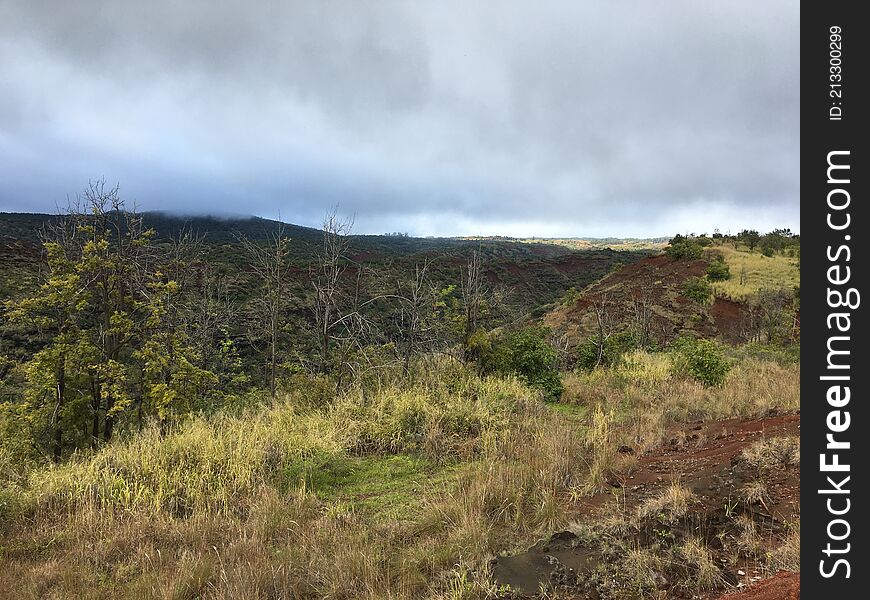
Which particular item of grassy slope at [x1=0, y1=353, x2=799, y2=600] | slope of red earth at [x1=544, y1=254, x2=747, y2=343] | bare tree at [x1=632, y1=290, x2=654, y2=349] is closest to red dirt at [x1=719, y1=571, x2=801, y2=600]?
grassy slope at [x1=0, y1=353, x2=799, y2=600]

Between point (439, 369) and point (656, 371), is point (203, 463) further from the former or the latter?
point (656, 371)

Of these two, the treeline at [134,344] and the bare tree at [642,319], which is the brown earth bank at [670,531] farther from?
the bare tree at [642,319]

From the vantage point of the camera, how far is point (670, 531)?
345 centimetres

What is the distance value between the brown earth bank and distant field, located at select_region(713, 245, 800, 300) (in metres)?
27.4

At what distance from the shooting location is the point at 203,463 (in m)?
5.18

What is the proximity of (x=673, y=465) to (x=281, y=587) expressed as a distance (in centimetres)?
427

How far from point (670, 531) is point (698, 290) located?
29.9 m

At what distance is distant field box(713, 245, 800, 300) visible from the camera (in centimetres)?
2752

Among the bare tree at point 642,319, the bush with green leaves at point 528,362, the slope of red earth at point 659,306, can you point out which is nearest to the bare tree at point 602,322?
the slope of red earth at point 659,306

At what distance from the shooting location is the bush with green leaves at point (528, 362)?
946 centimetres

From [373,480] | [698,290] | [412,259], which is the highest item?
[412,259]

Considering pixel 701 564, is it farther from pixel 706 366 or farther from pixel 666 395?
pixel 706 366

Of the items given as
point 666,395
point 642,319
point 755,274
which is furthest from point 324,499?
point 755,274

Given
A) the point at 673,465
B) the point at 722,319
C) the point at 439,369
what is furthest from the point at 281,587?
the point at 722,319
